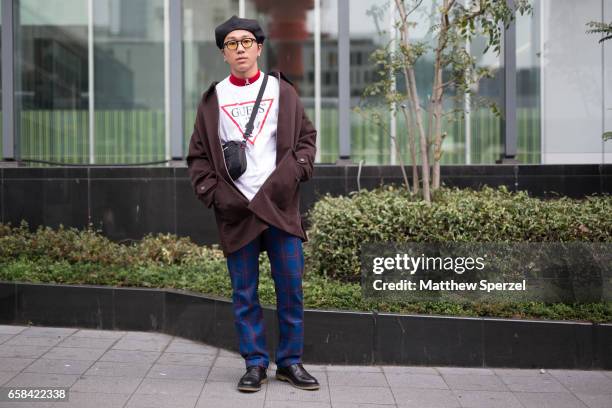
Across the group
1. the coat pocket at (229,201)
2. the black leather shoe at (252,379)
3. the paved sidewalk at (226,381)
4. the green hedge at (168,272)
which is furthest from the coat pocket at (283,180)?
the green hedge at (168,272)

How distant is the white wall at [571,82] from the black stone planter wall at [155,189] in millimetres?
649

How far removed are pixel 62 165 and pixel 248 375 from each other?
20.6 feet

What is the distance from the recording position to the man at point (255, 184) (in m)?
4.59

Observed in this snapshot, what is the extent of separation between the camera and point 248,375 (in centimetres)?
468

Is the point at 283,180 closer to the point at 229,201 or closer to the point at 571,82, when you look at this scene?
the point at 229,201

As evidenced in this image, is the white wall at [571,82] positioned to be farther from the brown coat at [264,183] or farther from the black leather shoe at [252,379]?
the black leather shoe at [252,379]

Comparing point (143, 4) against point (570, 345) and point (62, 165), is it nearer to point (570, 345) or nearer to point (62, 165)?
point (62, 165)

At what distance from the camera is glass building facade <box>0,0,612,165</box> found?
9570 mm

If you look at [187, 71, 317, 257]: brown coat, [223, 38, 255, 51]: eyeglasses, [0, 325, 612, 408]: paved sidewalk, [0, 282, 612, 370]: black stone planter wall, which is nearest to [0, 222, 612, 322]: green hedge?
[0, 282, 612, 370]: black stone planter wall

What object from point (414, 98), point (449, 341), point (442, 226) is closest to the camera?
point (449, 341)

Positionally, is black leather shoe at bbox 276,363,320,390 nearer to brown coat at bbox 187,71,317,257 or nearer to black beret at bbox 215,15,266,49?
brown coat at bbox 187,71,317,257

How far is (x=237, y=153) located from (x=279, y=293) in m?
0.98

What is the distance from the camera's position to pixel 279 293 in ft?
15.7

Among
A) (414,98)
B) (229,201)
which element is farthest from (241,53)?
(414,98)
